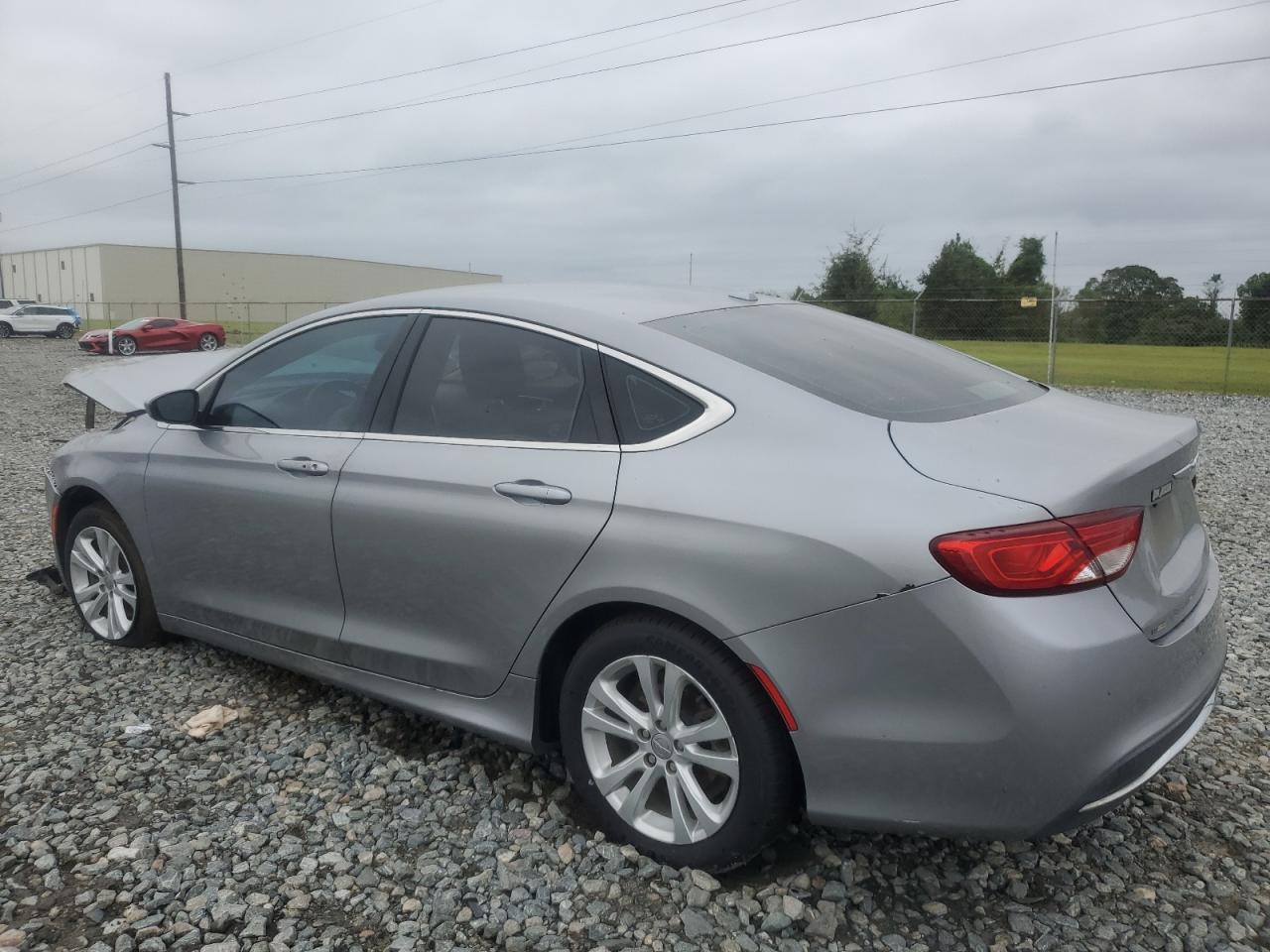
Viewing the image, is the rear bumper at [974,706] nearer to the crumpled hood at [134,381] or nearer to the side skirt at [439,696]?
the side skirt at [439,696]

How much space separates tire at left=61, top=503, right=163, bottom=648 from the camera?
4395mm

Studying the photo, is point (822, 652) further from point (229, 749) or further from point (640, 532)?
point (229, 749)

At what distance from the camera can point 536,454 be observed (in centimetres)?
299

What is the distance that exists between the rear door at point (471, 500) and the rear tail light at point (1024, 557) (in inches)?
37.0

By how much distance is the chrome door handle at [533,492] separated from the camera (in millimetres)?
2850

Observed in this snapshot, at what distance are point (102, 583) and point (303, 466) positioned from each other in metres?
1.68

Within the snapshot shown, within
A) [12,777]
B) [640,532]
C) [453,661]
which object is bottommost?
[12,777]

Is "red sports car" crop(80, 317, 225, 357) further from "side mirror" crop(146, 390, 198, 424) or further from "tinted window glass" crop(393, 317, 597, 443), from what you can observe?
"tinted window glass" crop(393, 317, 597, 443)

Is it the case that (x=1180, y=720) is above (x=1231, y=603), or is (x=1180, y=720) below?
above

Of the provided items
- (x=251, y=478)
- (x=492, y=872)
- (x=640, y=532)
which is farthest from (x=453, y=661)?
(x=251, y=478)

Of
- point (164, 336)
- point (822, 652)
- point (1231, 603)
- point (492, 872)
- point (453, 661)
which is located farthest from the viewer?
point (164, 336)

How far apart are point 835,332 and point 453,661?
1.64 meters

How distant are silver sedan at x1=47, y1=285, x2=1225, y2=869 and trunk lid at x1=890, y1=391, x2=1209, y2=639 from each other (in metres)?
0.01

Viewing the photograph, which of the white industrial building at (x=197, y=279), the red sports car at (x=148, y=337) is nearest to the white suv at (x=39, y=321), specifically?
the red sports car at (x=148, y=337)
